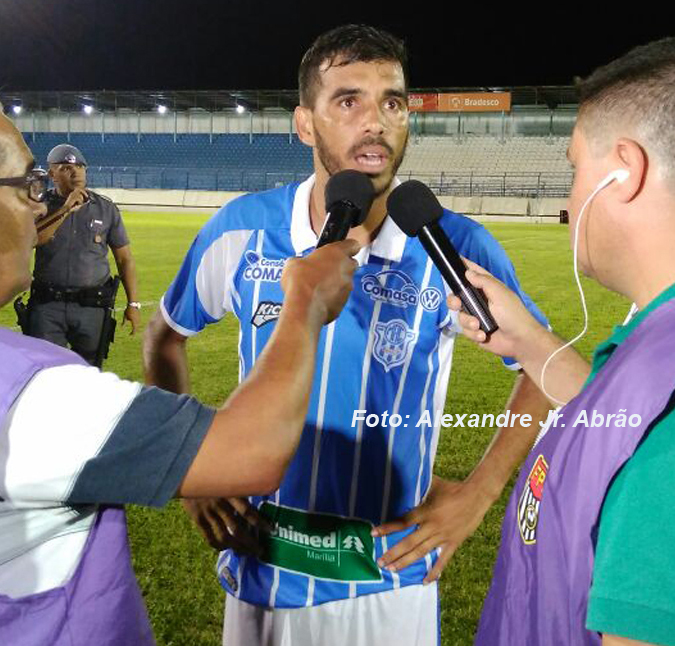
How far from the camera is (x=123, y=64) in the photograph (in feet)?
191

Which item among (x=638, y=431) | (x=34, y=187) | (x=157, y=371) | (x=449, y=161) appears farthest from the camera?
(x=449, y=161)

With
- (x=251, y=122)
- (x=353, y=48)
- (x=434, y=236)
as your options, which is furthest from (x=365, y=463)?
(x=251, y=122)

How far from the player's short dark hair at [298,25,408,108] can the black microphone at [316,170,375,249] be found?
1.96 feet

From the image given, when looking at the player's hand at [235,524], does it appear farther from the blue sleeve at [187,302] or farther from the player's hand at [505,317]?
the player's hand at [505,317]

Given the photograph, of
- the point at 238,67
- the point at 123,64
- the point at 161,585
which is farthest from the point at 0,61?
the point at 161,585

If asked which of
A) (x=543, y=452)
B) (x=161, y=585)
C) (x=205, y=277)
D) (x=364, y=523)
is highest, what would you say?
(x=205, y=277)

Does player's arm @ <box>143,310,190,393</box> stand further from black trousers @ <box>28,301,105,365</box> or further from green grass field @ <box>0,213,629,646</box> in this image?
black trousers @ <box>28,301,105,365</box>

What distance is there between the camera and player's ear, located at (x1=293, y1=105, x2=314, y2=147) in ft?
8.29

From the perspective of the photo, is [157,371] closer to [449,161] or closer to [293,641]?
[293,641]

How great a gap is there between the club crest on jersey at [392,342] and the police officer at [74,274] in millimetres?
5230

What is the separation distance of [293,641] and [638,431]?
149cm

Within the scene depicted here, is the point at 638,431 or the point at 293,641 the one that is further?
the point at 293,641

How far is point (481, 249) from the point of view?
7.46ft

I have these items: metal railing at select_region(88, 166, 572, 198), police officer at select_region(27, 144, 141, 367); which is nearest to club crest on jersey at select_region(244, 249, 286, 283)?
police officer at select_region(27, 144, 141, 367)
